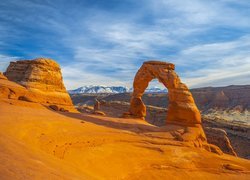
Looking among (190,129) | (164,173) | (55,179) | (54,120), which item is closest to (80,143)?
(54,120)

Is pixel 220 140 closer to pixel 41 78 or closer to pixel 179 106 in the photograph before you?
pixel 179 106

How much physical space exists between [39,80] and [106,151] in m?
13.0

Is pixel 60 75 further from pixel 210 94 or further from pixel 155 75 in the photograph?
pixel 210 94

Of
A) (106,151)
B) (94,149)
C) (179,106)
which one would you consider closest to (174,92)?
(179,106)

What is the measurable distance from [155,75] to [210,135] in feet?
27.4

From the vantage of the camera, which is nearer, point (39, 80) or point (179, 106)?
point (179, 106)

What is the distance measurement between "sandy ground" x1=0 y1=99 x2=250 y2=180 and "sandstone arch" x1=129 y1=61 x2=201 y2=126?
277 cm

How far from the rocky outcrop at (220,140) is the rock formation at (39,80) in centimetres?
1368

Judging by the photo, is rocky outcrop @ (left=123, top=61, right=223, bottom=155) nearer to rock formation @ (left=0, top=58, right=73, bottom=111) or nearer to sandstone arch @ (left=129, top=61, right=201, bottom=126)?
sandstone arch @ (left=129, top=61, right=201, bottom=126)

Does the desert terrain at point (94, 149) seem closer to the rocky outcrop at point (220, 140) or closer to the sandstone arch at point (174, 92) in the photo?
the sandstone arch at point (174, 92)

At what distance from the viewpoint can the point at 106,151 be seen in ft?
46.7

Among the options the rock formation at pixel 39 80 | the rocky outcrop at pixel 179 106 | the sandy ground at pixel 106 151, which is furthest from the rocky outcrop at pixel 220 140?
the rock formation at pixel 39 80

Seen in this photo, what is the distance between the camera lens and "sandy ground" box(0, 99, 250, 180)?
31.6 feet

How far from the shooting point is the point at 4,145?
7805 millimetres
